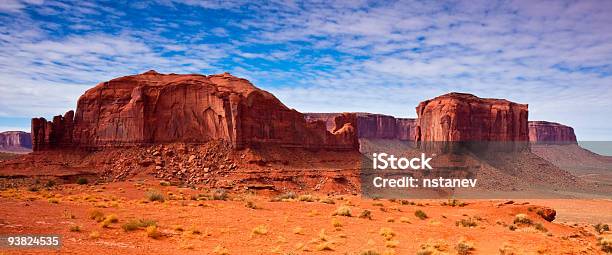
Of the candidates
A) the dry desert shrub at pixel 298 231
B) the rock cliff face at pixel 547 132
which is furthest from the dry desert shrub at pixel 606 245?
the rock cliff face at pixel 547 132

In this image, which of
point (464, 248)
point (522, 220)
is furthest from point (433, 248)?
point (522, 220)

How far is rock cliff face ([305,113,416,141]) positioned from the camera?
15125cm

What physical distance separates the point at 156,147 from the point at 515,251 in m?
42.7

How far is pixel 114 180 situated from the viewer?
47.8 m

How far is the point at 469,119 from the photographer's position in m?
87.8

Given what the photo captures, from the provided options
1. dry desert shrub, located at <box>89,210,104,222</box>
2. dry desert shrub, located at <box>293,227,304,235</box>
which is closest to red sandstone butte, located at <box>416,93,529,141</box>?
dry desert shrub, located at <box>293,227,304,235</box>

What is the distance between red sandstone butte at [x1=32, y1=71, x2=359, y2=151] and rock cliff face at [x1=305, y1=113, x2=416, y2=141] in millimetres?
93633

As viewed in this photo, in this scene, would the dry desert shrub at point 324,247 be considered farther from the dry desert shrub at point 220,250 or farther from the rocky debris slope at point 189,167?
the rocky debris slope at point 189,167

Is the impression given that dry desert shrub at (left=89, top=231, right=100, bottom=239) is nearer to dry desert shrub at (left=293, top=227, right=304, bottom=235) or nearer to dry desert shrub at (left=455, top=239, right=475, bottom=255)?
dry desert shrub at (left=293, top=227, right=304, bottom=235)

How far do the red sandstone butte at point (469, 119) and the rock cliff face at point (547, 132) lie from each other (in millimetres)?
90031

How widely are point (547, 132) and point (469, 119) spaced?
10936 cm

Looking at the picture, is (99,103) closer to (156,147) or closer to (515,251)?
(156,147)

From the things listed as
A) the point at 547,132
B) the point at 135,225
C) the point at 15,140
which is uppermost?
the point at 547,132

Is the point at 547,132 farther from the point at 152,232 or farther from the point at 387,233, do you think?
the point at 152,232
